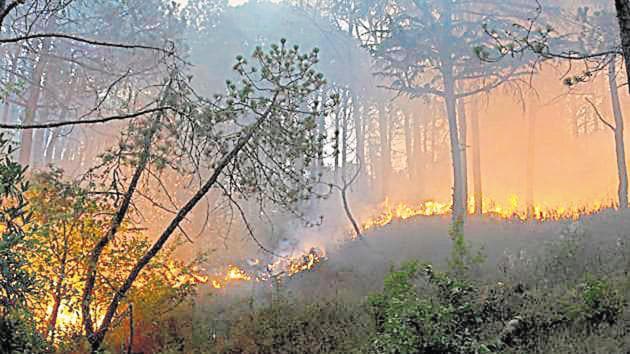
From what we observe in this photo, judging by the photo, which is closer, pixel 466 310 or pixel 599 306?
pixel 599 306

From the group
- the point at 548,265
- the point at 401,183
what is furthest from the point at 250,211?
the point at 548,265

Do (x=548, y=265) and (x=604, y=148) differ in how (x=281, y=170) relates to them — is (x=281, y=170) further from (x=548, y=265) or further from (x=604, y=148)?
(x=604, y=148)

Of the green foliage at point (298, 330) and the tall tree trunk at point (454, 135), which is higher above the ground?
the tall tree trunk at point (454, 135)

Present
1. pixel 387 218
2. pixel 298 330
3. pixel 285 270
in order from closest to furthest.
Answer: pixel 298 330 → pixel 285 270 → pixel 387 218

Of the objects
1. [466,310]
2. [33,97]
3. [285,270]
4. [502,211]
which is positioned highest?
[33,97]

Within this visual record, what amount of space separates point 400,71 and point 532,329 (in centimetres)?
1349

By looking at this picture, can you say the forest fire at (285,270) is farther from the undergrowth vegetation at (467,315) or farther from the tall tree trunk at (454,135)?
the undergrowth vegetation at (467,315)

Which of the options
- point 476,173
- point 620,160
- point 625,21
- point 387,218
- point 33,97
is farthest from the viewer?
point 387,218

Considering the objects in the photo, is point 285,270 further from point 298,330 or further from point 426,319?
point 426,319

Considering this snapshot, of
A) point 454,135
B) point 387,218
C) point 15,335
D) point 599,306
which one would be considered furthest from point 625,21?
point 387,218

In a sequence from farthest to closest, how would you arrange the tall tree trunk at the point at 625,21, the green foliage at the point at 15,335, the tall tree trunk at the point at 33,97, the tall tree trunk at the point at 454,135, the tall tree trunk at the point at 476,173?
the tall tree trunk at the point at 476,173 < the tall tree trunk at the point at 454,135 < the tall tree trunk at the point at 33,97 < the green foliage at the point at 15,335 < the tall tree trunk at the point at 625,21

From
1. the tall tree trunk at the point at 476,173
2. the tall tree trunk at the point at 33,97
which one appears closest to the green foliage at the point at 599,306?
the tall tree trunk at the point at 476,173

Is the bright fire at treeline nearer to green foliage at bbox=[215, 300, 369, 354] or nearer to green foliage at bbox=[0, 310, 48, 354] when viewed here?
green foliage at bbox=[215, 300, 369, 354]

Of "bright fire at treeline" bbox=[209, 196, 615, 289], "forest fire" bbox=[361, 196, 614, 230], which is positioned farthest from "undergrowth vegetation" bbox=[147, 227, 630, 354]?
"forest fire" bbox=[361, 196, 614, 230]
